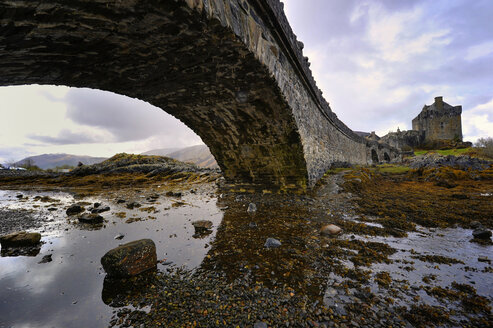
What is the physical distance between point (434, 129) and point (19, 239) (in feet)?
183

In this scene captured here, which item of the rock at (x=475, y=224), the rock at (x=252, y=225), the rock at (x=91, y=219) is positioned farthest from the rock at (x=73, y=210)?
the rock at (x=475, y=224)

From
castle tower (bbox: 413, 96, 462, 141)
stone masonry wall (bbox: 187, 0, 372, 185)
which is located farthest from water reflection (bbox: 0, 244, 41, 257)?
castle tower (bbox: 413, 96, 462, 141)

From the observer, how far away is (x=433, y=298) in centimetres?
167

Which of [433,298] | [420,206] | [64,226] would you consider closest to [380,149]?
[420,206]

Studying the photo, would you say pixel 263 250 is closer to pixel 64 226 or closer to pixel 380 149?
pixel 64 226

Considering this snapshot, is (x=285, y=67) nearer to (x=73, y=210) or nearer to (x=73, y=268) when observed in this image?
(x=73, y=268)

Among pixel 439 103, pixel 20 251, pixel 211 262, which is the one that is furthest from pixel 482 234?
pixel 439 103

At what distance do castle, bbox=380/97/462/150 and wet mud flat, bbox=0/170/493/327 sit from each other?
138ft

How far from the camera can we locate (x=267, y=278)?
202 cm

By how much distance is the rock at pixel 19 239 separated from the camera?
2.83 m

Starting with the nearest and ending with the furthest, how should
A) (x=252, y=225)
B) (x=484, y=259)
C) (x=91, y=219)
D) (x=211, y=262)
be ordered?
(x=484, y=259)
(x=211, y=262)
(x=252, y=225)
(x=91, y=219)

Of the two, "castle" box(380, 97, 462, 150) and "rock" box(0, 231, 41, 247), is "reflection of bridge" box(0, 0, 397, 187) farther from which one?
"castle" box(380, 97, 462, 150)

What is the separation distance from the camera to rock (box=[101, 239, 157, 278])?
203 centimetres

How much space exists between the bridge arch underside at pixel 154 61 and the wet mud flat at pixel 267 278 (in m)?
2.59
